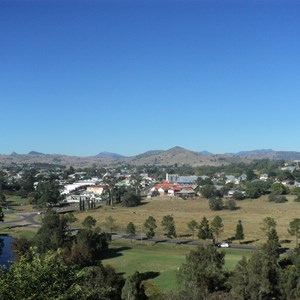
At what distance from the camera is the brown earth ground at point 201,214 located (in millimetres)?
53519

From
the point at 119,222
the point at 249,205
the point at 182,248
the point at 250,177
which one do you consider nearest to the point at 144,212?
the point at 119,222

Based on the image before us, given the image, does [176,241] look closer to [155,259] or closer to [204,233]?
[204,233]

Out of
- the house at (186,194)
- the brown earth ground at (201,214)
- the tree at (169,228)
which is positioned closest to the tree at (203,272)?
the brown earth ground at (201,214)

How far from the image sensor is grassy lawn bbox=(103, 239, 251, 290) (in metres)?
30.6

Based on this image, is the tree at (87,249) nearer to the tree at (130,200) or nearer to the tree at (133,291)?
the tree at (133,291)

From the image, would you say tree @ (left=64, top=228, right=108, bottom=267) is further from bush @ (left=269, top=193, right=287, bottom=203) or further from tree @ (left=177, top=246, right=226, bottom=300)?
bush @ (left=269, top=193, right=287, bottom=203)

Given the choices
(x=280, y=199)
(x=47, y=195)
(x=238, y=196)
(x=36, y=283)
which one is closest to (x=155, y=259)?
(x=36, y=283)

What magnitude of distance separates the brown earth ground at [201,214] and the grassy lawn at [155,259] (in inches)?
310

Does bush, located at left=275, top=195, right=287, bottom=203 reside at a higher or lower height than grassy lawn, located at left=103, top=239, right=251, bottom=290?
higher

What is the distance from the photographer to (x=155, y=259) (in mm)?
35969

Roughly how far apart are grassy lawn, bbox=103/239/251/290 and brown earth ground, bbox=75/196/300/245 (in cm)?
786

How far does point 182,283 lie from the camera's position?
963 inches

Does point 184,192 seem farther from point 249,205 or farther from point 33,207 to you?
point 33,207

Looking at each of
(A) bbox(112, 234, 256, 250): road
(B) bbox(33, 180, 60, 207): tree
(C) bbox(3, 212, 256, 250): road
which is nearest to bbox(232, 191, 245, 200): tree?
(B) bbox(33, 180, 60, 207): tree
